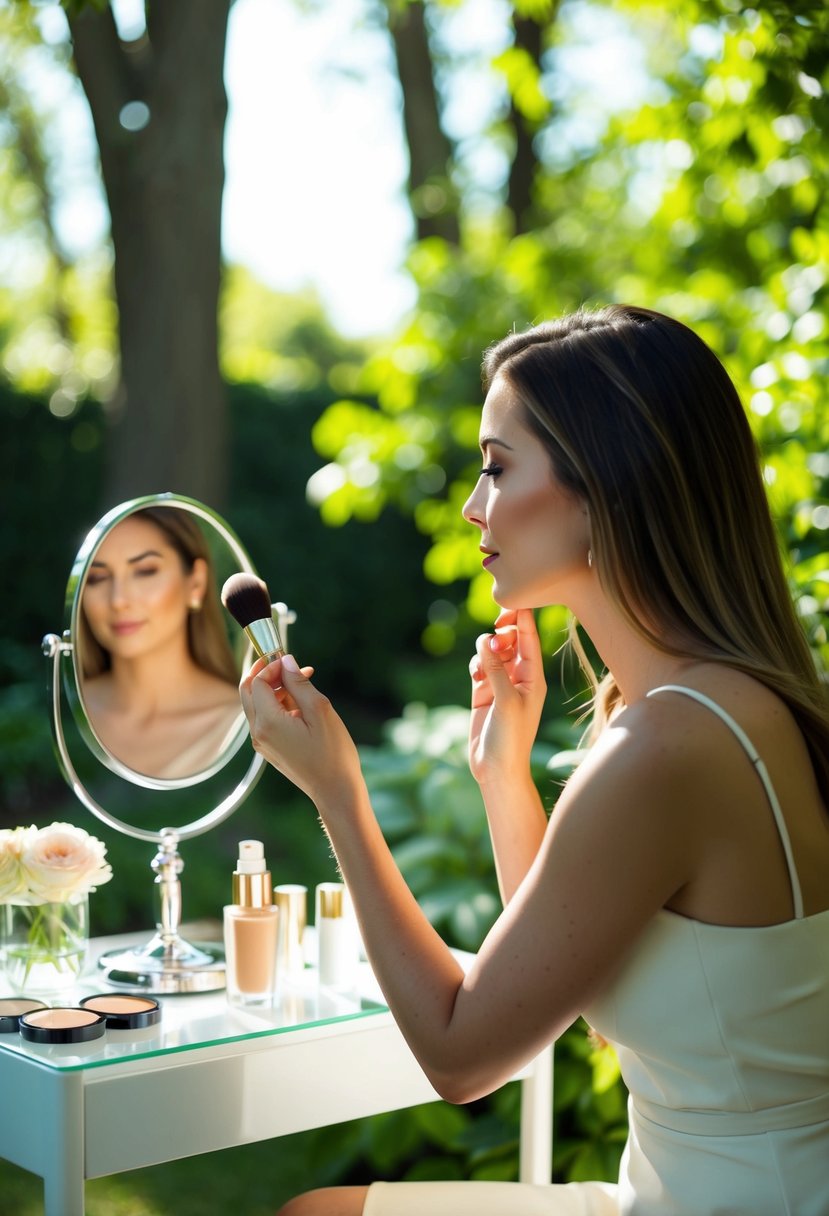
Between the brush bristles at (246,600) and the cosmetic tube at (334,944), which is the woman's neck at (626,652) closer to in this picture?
the brush bristles at (246,600)

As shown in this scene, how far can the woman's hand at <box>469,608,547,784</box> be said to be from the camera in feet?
5.08

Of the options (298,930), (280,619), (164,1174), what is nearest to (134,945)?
(298,930)

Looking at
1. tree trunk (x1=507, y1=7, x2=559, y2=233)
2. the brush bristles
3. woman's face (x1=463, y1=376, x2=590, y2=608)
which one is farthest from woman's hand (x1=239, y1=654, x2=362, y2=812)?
tree trunk (x1=507, y1=7, x2=559, y2=233)

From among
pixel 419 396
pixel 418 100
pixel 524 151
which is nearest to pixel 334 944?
pixel 419 396

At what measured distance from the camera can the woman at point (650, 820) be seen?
1129mm

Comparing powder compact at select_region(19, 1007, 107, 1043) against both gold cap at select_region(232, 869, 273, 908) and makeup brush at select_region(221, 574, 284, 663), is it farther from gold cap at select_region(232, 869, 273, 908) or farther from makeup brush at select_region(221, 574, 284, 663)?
makeup brush at select_region(221, 574, 284, 663)

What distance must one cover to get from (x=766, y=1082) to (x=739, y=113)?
198 centimetres

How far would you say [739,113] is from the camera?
2566 millimetres

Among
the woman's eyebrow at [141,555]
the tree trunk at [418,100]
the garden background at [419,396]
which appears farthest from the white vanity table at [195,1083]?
the tree trunk at [418,100]

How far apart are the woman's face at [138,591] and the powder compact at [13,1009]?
0.41 metres

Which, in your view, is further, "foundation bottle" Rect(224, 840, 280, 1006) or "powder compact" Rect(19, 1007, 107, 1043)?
"foundation bottle" Rect(224, 840, 280, 1006)

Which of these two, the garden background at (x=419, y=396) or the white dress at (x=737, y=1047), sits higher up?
the garden background at (x=419, y=396)

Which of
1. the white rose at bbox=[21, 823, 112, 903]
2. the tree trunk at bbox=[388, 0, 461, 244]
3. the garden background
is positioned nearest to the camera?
the white rose at bbox=[21, 823, 112, 903]

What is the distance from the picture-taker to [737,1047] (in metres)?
1.14
